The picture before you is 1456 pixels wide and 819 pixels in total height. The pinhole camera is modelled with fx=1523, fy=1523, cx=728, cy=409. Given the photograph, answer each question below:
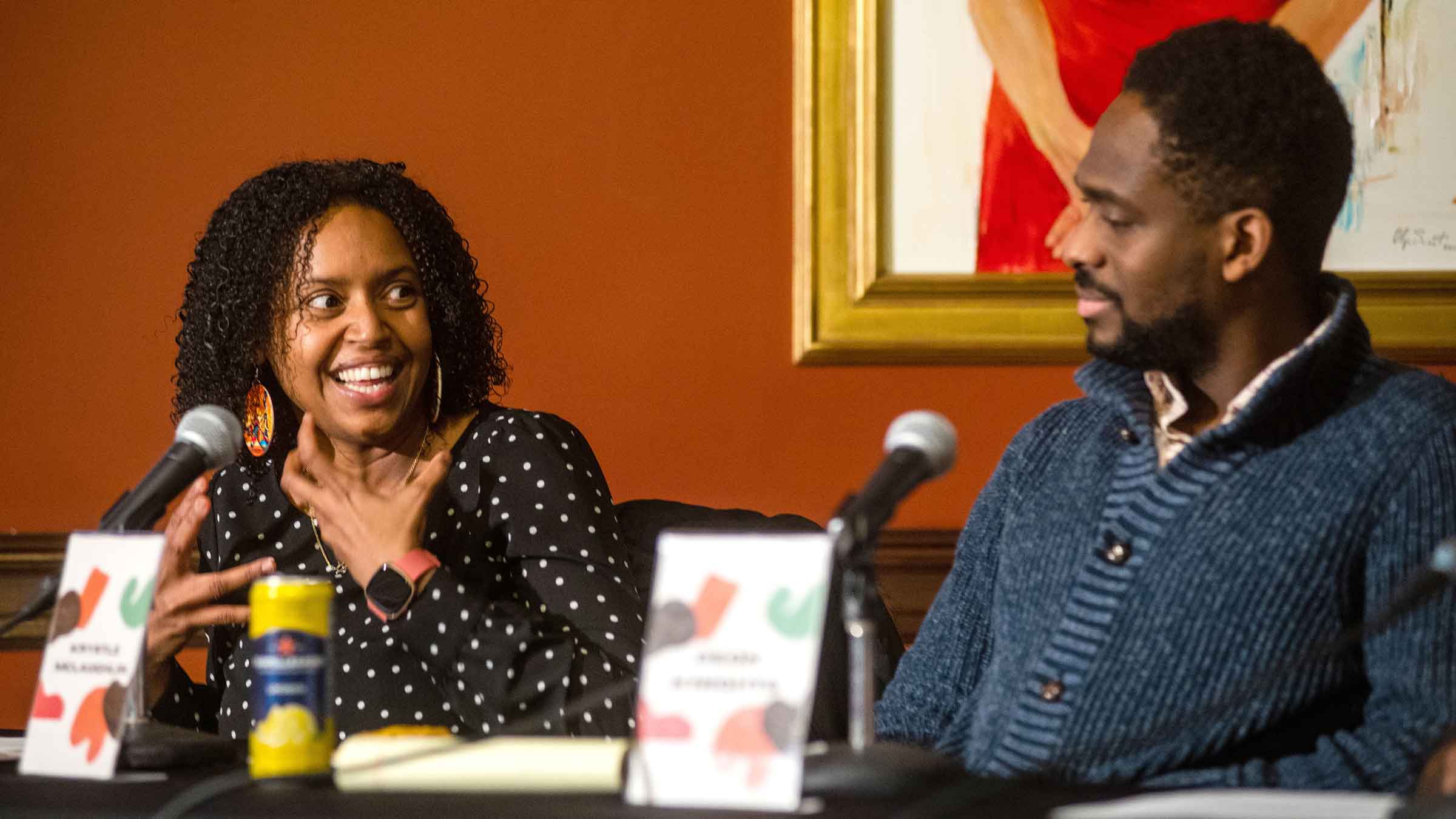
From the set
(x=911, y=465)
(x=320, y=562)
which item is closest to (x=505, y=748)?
(x=911, y=465)

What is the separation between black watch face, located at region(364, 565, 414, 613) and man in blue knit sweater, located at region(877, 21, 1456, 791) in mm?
544

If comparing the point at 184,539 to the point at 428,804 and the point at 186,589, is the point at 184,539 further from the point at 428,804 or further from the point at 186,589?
the point at 428,804

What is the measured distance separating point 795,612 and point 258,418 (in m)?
1.36

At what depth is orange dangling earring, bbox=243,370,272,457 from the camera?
2172 mm

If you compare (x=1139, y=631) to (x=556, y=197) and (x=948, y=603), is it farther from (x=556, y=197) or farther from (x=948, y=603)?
(x=556, y=197)

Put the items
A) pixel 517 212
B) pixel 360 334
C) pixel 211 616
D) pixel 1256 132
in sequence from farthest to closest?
pixel 517 212 → pixel 360 334 → pixel 211 616 → pixel 1256 132

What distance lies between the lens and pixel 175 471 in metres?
1.33

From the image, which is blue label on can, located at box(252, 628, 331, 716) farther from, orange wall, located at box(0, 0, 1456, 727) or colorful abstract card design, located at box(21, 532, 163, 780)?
orange wall, located at box(0, 0, 1456, 727)

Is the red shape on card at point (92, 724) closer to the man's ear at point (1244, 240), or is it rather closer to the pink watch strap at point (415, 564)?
the pink watch strap at point (415, 564)

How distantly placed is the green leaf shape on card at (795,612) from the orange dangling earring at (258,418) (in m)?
1.32

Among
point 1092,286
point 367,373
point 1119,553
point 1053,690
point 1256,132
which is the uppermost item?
point 1256,132

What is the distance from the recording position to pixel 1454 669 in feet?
3.99

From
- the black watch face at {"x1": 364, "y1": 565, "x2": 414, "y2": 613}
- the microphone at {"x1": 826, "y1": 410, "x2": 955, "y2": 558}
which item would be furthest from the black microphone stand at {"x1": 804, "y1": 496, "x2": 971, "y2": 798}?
the black watch face at {"x1": 364, "y1": 565, "x2": 414, "y2": 613}

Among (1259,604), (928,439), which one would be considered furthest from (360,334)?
(1259,604)
